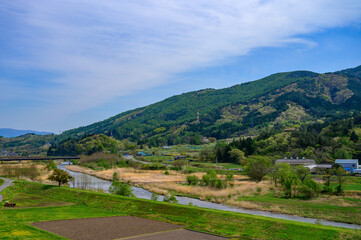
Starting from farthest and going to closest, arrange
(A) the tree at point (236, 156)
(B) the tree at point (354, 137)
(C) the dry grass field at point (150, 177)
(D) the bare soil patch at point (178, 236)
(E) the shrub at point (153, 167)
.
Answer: (A) the tree at point (236, 156)
(B) the tree at point (354, 137)
(E) the shrub at point (153, 167)
(C) the dry grass field at point (150, 177)
(D) the bare soil patch at point (178, 236)

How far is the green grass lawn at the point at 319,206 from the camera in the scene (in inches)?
1698

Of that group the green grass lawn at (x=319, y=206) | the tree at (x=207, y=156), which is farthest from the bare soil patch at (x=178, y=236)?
the tree at (x=207, y=156)

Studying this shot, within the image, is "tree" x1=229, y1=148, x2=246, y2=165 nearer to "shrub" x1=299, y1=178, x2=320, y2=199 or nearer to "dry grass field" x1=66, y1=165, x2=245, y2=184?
"dry grass field" x1=66, y1=165, x2=245, y2=184

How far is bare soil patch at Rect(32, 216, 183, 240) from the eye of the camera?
103ft

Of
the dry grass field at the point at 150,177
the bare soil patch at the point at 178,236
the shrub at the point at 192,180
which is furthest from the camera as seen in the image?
the dry grass field at the point at 150,177

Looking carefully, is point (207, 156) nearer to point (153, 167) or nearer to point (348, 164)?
point (153, 167)

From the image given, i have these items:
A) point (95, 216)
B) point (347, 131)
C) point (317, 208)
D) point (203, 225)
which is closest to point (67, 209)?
point (95, 216)

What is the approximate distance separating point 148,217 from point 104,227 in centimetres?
627

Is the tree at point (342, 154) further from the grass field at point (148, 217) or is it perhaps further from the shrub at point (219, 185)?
the grass field at point (148, 217)

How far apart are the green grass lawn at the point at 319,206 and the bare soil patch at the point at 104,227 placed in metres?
20.7

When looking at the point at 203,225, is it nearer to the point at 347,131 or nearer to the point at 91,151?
the point at 347,131

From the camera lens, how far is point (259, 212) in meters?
46.5

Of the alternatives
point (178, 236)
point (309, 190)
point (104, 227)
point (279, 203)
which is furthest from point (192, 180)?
point (178, 236)

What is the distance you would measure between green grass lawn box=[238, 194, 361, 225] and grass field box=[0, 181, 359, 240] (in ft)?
45.1
